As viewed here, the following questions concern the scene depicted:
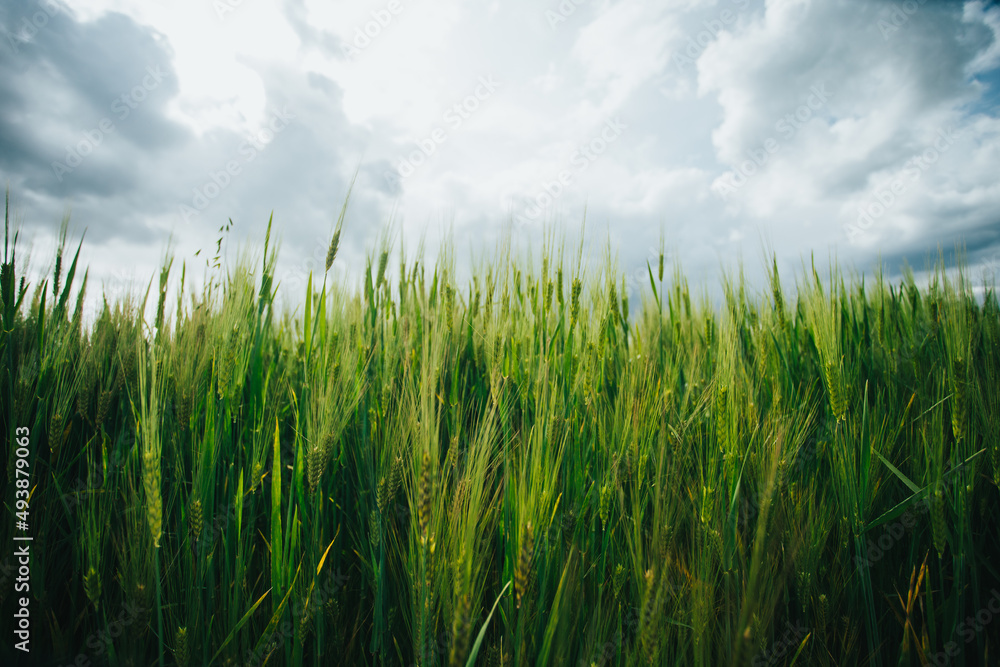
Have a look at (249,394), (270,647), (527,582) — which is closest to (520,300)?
(249,394)

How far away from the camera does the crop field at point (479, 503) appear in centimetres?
97

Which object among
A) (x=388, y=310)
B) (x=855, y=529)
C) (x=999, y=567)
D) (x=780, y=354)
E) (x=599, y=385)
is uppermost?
(x=388, y=310)

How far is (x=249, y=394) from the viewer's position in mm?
1453

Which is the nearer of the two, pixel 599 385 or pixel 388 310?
pixel 599 385

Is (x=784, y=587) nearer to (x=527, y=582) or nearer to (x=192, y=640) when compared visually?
(x=527, y=582)

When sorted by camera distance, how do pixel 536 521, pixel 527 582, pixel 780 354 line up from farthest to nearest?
pixel 780 354, pixel 536 521, pixel 527 582

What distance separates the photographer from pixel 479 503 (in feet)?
2.91

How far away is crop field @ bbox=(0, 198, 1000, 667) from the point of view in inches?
38.0

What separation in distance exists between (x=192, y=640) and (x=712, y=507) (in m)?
1.30

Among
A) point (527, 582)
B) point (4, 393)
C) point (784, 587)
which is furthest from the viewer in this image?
point (4, 393)

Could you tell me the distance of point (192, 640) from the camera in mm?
1019

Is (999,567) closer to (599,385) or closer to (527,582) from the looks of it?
(599,385)

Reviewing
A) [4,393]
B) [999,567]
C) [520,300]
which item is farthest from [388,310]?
[999,567]

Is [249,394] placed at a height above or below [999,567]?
above
